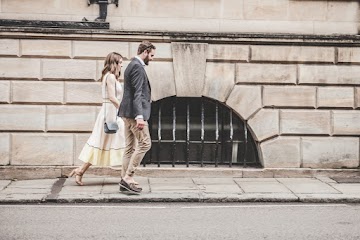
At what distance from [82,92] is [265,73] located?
125 inches

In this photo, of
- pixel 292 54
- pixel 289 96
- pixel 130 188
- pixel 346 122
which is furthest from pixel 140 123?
pixel 346 122

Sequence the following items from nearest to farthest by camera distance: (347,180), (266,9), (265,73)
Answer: (347,180), (265,73), (266,9)

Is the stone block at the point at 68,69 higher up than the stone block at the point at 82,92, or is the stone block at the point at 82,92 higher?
the stone block at the point at 68,69

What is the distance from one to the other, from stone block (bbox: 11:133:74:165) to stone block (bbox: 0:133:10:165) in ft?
0.27

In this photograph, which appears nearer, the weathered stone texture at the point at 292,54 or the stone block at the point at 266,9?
the weathered stone texture at the point at 292,54

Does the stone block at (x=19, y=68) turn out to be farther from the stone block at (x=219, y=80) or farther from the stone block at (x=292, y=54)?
the stone block at (x=292, y=54)

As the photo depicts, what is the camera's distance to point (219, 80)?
37.8 ft

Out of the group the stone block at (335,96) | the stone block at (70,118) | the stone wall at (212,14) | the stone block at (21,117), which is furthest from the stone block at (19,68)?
the stone block at (335,96)

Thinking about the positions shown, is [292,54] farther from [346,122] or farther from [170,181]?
[170,181]

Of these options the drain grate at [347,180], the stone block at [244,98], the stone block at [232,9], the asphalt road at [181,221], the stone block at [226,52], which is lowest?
the asphalt road at [181,221]

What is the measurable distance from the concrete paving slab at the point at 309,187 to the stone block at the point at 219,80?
1911mm

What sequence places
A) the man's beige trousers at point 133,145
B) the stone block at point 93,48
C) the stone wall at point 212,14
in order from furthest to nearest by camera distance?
the stone wall at point 212,14 < the stone block at point 93,48 < the man's beige trousers at point 133,145

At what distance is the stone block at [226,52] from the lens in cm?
1150

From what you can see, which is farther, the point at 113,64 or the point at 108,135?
the point at 108,135
